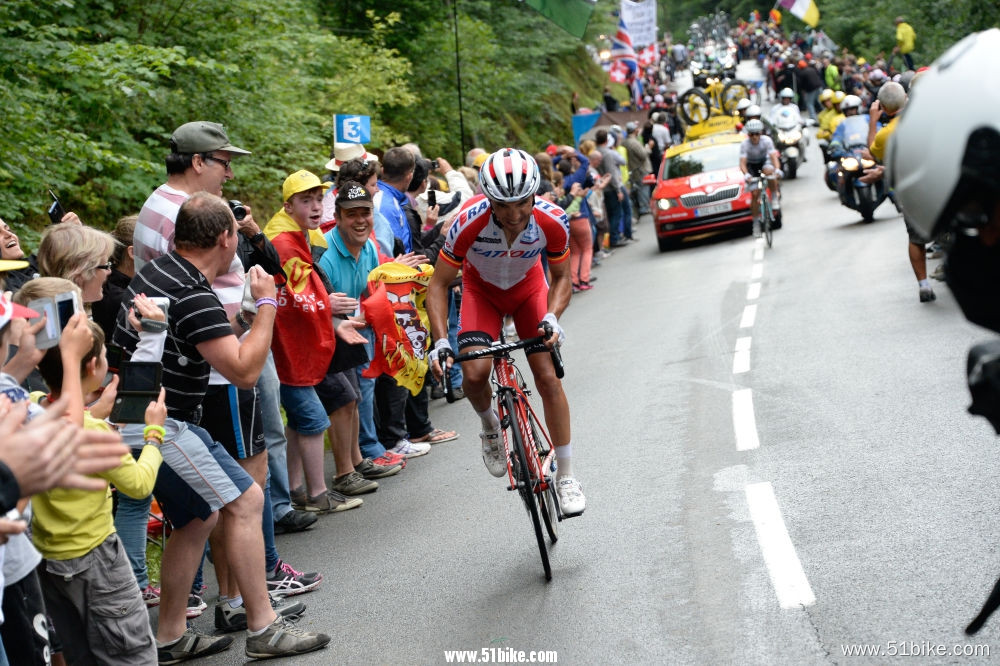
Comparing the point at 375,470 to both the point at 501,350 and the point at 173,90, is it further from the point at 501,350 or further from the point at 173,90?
the point at 173,90

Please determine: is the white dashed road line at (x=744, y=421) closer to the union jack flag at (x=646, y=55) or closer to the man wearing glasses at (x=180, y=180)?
the man wearing glasses at (x=180, y=180)

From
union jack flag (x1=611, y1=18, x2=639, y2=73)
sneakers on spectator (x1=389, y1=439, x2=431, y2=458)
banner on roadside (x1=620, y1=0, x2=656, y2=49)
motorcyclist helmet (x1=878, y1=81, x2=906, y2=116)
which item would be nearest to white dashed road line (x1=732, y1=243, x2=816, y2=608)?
sneakers on spectator (x1=389, y1=439, x2=431, y2=458)

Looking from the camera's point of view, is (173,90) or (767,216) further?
(767,216)

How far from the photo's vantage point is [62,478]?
2830mm

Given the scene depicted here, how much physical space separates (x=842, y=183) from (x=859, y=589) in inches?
638

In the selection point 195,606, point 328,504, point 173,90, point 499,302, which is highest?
point 173,90

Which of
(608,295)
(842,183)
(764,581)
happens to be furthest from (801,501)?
(842,183)

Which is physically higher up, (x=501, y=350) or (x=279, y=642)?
(x=501, y=350)

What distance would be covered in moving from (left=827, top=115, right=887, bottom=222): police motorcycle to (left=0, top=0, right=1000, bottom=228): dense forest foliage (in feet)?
23.1

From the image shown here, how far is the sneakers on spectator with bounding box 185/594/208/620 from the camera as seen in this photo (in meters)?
6.46

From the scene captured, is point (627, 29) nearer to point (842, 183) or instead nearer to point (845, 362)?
point (842, 183)

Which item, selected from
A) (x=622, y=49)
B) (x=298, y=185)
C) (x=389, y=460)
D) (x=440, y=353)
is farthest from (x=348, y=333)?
(x=622, y=49)

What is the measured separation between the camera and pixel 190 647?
18.9 ft

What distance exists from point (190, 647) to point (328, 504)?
106 inches
